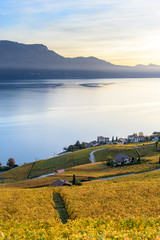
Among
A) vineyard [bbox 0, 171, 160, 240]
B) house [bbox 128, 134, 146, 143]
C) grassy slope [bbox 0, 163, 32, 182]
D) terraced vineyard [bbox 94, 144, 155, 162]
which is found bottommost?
grassy slope [bbox 0, 163, 32, 182]

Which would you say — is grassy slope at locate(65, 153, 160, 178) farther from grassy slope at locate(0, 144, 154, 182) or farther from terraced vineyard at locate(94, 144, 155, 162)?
grassy slope at locate(0, 144, 154, 182)

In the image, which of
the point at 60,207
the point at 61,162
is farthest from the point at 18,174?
the point at 60,207

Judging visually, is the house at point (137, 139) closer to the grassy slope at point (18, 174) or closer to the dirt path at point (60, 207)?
the grassy slope at point (18, 174)

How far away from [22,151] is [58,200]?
89231 millimetres

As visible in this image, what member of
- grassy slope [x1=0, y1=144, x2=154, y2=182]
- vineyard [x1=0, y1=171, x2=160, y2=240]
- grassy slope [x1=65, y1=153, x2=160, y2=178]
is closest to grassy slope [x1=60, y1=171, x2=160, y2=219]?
vineyard [x1=0, y1=171, x2=160, y2=240]

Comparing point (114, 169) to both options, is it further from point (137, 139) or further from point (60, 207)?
point (137, 139)

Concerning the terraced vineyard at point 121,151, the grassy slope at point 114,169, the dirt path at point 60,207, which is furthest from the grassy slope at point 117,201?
the terraced vineyard at point 121,151

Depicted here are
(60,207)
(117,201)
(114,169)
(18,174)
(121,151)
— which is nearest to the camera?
(117,201)

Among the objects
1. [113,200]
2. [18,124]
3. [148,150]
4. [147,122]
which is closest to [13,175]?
[148,150]

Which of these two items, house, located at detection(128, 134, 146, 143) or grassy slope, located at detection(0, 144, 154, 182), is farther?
house, located at detection(128, 134, 146, 143)

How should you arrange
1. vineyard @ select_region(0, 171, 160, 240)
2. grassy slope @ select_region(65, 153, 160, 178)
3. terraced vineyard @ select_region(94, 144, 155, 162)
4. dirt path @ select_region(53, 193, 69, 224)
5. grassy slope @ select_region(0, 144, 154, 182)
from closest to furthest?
1. vineyard @ select_region(0, 171, 160, 240)
2. dirt path @ select_region(53, 193, 69, 224)
3. grassy slope @ select_region(65, 153, 160, 178)
4. grassy slope @ select_region(0, 144, 154, 182)
5. terraced vineyard @ select_region(94, 144, 155, 162)

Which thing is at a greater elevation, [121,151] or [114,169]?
[114,169]

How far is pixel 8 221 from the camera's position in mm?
22062

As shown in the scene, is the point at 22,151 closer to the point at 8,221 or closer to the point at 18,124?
the point at 18,124
